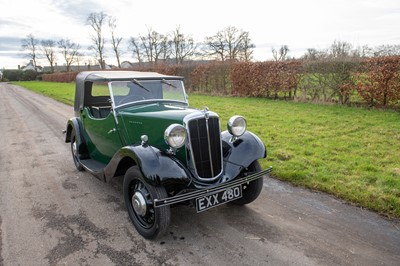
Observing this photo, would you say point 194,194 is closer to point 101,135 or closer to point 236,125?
point 236,125

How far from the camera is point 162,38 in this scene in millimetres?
44500

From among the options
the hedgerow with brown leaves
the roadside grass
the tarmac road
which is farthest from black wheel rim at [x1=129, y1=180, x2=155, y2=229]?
the hedgerow with brown leaves

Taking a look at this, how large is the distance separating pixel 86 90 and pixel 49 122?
6.52 m

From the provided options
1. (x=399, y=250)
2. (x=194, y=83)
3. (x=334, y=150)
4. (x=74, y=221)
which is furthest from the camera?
(x=194, y=83)

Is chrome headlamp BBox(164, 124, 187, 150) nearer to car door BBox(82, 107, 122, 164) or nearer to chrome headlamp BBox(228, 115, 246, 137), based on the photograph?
chrome headlamp BBox(228, 115, 246, 137)

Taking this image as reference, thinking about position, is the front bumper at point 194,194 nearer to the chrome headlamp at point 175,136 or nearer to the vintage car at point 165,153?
the vintage car at point 165,153

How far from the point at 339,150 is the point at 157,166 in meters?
4.31

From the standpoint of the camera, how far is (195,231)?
3176mm

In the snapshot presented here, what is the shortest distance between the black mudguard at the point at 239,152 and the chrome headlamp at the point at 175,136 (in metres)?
0.71

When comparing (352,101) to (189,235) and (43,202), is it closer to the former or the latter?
(189,235)

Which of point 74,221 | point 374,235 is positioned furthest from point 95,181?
point 374,235

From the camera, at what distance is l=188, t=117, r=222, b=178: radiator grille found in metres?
3.20

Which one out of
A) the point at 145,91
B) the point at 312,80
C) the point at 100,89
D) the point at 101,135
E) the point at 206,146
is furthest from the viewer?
the point at 312,80

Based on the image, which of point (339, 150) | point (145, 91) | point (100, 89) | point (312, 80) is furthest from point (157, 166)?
point (312, 80)
